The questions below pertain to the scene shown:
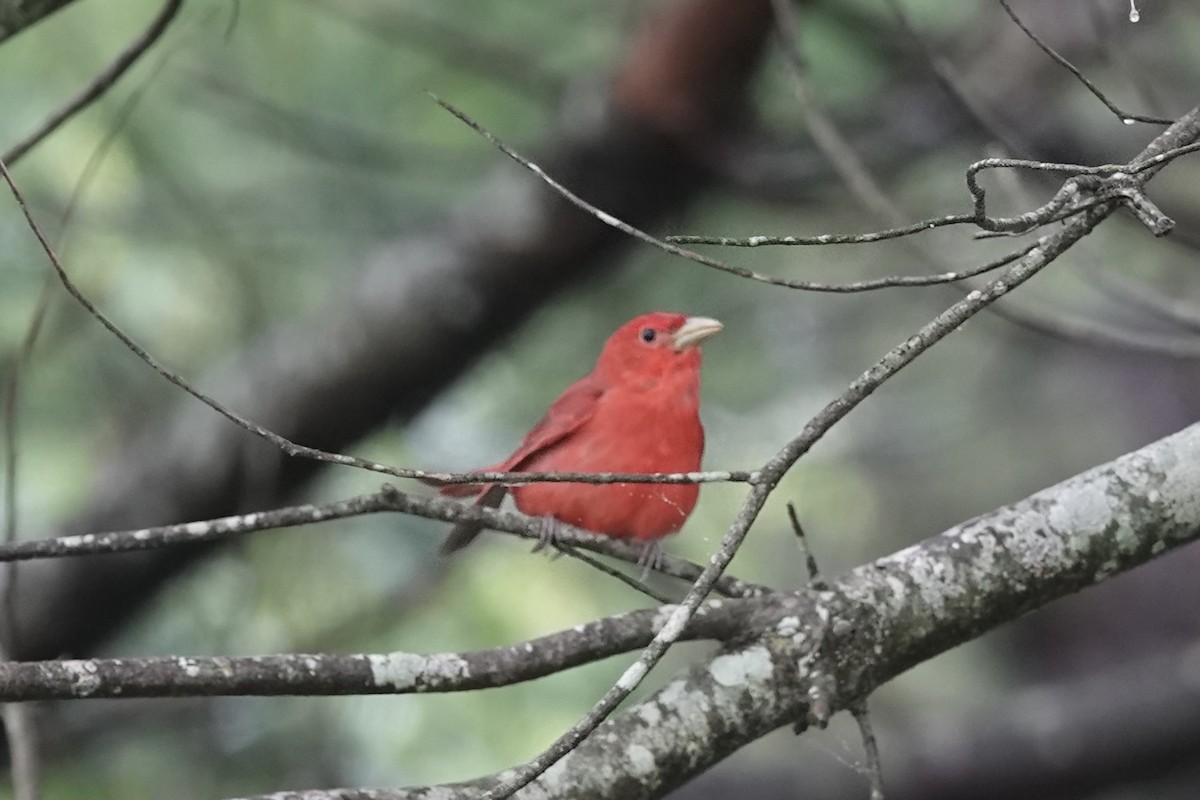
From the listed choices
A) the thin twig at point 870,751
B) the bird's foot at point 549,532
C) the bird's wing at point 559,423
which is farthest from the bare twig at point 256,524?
the bird's wing at point 559,423

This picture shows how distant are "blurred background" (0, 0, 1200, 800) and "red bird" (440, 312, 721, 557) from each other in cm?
86

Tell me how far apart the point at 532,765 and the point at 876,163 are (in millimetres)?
3468

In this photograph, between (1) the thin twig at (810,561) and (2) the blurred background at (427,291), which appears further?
(2) the blurred background at (427,291)

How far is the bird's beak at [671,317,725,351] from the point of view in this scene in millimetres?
3787

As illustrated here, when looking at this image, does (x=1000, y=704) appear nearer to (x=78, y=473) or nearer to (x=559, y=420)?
(x=559, y=420)

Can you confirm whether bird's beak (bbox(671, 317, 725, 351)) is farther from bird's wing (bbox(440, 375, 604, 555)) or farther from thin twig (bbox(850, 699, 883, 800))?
thin twig (bbox(850, 699, 883, 800))

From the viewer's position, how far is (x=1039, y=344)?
6.23 metres

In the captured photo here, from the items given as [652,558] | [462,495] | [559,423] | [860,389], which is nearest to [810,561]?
[652,558]

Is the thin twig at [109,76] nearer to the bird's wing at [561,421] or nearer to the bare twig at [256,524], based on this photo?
the bare twig at [256,524]

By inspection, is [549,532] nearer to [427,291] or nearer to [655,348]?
[655,348]

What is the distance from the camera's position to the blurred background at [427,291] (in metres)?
4.53

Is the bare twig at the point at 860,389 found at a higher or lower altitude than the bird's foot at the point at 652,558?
lower

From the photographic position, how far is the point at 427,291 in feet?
15.6

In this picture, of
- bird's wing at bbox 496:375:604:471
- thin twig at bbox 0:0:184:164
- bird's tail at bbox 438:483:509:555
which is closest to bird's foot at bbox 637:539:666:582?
bird's tail at bbox 438:483:509:555
